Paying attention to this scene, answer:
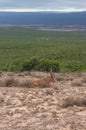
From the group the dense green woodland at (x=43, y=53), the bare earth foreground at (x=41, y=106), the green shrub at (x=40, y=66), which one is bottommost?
the dense green woodland at (x=43, y=53)

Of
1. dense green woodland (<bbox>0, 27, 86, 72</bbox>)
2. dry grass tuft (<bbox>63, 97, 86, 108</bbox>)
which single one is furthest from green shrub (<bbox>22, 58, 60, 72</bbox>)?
dry grass tuft (<bbox>63, 97, 86, 108</bbox>)

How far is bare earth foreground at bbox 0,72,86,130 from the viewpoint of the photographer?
9.74 meters

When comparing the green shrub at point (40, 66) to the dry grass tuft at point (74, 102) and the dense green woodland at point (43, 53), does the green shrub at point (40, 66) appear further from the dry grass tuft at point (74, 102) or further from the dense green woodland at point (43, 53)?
the dry grass tuft at point (74, 102)

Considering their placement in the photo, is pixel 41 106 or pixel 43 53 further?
pixel 43 53

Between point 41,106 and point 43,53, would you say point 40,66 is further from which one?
point 43,53

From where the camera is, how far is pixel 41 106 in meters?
11.6

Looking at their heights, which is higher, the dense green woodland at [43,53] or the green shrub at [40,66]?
the green shrub at [40,66]

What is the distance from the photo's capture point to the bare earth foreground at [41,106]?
9.74m

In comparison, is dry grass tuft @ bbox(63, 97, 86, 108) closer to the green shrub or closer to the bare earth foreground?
the bare earth foreground

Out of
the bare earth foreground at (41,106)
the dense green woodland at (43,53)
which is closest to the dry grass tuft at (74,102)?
the bare earth foreground at (41,106)

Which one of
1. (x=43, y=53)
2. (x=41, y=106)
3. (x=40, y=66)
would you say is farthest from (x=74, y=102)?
(x=43, y=53)

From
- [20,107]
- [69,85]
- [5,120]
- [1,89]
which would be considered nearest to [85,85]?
[69,85]

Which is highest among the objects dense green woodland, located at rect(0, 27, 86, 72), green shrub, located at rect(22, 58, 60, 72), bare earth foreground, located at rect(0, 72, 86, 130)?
bare earth foreground, located at rect(0, 72, 86, 130)

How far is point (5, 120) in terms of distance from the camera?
10242 mm
